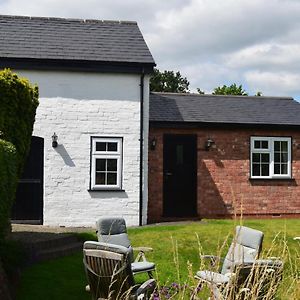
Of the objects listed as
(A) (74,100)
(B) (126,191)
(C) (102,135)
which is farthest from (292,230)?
(A) (74,100)

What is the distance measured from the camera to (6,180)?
741 centimetres

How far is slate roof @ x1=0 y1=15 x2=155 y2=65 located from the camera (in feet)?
45.7

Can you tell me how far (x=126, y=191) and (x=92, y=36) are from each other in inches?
179

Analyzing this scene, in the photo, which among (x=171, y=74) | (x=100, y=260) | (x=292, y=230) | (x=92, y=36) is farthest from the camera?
(x=171, y=74)

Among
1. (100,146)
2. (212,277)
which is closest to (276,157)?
(100,146)

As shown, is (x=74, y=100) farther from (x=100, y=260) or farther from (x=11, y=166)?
(x=100, y=260)

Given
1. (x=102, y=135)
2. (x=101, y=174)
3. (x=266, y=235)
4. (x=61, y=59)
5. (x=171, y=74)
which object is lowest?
(x=266, y=235)

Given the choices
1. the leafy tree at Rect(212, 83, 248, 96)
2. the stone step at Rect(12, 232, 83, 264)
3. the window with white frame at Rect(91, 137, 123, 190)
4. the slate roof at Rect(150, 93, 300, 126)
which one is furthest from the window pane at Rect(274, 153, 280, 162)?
the leafy tree at Rect(212, 83, 248, 96)

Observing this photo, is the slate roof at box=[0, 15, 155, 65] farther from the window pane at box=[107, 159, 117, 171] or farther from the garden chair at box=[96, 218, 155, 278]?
the garden chair at box=[96, 218, 155, 278]

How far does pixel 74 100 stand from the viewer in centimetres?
1377

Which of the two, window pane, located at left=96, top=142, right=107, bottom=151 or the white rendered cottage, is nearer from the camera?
the white rendered cottage

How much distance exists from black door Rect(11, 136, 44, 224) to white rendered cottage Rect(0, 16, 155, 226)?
0.02 metres

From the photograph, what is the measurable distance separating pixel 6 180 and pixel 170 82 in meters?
42.8

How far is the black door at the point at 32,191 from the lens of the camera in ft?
44.4
